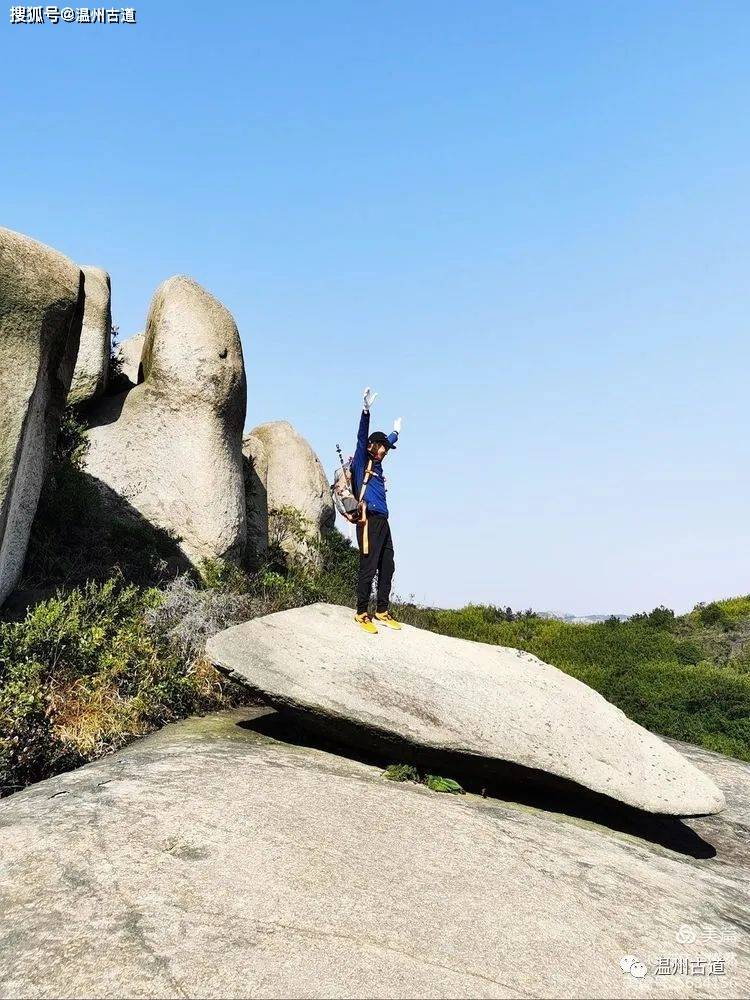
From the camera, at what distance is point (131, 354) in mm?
17531

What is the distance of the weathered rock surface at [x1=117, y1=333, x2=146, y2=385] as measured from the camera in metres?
16.8

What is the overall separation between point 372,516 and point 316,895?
541 cm

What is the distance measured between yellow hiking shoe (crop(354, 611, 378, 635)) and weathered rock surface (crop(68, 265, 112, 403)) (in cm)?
718

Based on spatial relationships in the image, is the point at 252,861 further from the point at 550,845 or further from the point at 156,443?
the point at 156,443

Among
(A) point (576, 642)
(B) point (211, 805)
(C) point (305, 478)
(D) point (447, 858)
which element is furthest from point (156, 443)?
(A) point (576, 642)

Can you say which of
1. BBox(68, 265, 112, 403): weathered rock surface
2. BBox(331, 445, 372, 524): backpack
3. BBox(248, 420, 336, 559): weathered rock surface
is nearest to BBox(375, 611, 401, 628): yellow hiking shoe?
BBox(331, 445, 372, 524): backpack

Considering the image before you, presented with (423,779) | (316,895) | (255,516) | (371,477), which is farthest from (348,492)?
(255,516)

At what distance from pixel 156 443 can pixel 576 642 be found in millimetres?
11201

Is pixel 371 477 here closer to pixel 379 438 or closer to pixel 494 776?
pixel 379 438

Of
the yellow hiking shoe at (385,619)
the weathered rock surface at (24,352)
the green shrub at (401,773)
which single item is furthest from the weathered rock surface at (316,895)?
the weathered rock surface at (24,352)

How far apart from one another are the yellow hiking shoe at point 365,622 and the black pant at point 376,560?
0.07 m

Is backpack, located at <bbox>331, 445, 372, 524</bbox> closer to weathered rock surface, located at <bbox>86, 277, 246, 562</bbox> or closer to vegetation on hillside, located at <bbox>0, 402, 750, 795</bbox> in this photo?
vegetation on hillside, located at <bbox>0, 402, 750, 795</bbox>

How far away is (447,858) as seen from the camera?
5262 millimetres

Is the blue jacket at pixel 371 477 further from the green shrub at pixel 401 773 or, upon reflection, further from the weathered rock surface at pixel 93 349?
the weathered rock surface at pixel 93 349
